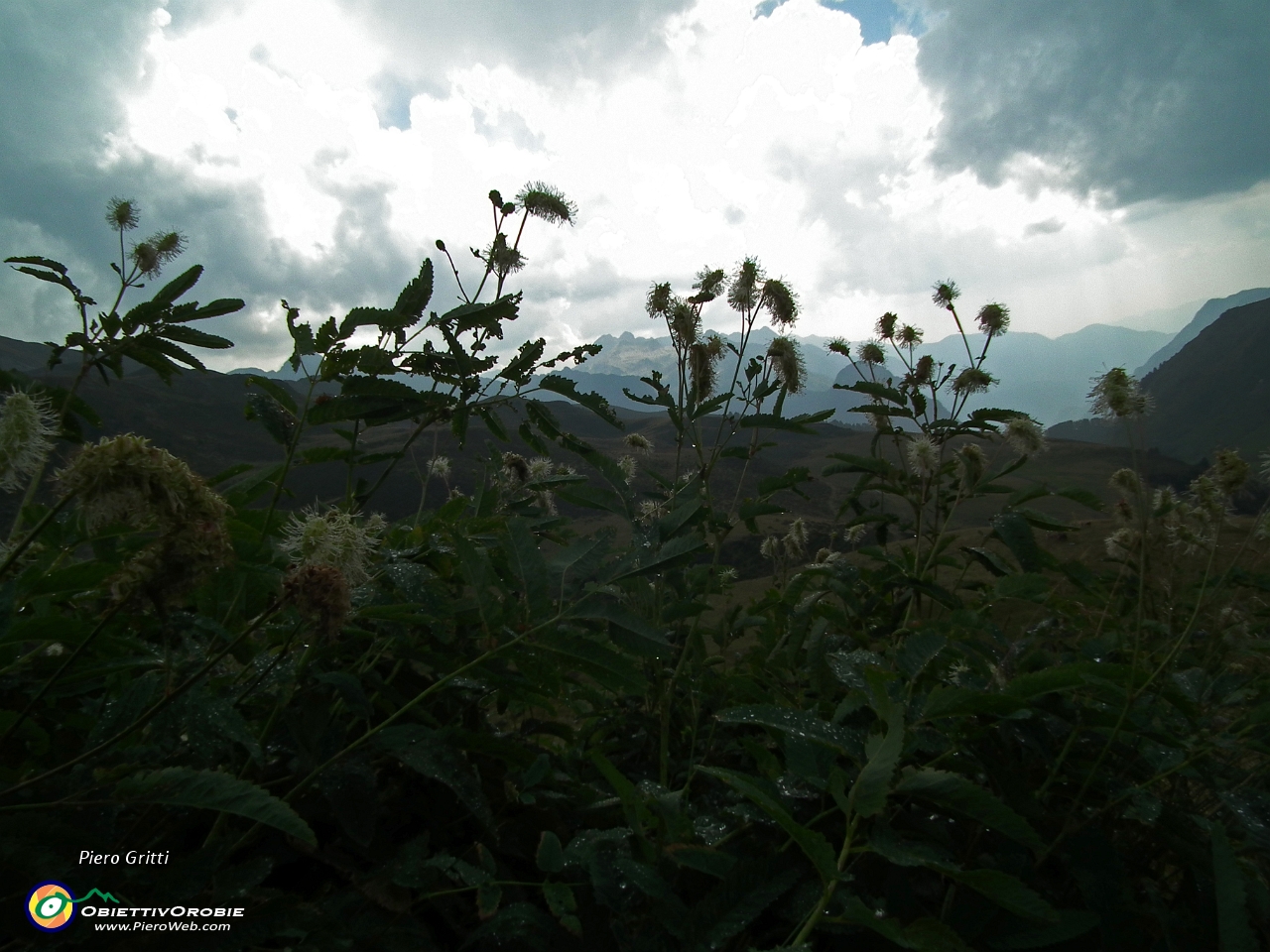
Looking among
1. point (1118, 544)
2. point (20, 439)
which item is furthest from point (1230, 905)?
point (1118, 544)

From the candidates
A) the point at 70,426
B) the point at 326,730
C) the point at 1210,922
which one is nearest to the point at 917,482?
the point at 1210,922

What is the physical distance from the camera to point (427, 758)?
108 cm

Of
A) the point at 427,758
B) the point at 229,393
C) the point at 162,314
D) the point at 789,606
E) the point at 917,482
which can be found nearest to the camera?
the point at 427,758

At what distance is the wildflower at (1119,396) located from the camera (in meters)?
2.41

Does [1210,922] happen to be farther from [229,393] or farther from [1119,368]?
[229,393]

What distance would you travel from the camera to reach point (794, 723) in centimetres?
114

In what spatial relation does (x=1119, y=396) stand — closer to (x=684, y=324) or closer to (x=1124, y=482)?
(x=1124, y=482)

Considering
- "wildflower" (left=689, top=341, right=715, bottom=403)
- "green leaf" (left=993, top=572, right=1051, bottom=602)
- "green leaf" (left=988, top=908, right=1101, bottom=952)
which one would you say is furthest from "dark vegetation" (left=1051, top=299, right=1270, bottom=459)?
"green leaf" (left=988, top=908, right=1101, bottom=952)

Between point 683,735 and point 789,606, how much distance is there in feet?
2.62

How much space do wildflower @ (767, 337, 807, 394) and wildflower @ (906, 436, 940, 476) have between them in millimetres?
659

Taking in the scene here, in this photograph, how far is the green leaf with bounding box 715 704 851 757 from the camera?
3.64 ft

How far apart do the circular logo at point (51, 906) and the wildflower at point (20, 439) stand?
83 cm

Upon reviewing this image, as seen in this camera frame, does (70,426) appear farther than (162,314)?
Yes

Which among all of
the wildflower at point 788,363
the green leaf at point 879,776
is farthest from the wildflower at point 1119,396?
the green leaf at point 879,776
